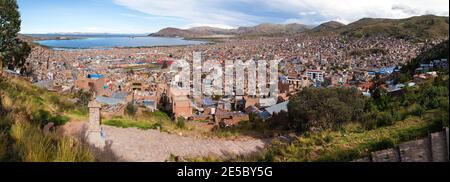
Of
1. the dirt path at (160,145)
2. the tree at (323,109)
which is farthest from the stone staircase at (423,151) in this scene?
the tree at (323,109)

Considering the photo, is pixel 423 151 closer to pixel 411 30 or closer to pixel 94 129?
pixel 94 129

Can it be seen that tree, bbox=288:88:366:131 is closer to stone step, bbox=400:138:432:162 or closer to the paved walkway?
the paved walkway

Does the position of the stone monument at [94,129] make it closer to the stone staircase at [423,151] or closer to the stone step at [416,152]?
the stone staircase at [423,151]

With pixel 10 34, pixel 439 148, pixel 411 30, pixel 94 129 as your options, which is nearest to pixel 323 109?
pixel 94 129

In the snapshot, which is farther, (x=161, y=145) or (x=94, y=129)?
(x=161, y=145)
